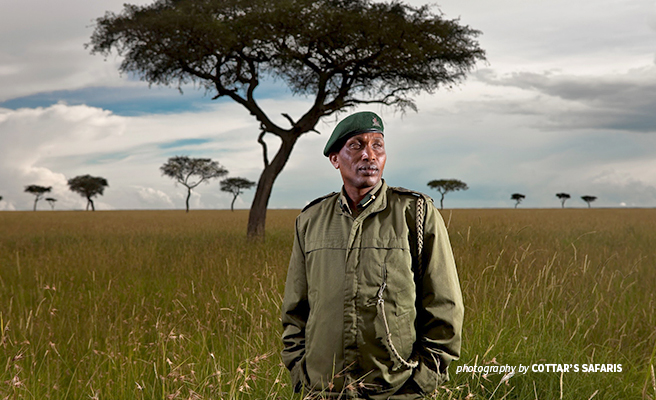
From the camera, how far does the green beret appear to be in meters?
2.25

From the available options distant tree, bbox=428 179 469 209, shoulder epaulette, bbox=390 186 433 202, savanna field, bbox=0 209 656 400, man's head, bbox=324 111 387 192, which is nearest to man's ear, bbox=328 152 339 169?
man's head, bbox=324 111 387 192

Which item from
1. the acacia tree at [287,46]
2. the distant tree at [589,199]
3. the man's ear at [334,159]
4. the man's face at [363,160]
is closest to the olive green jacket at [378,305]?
the man's face at [363,160]

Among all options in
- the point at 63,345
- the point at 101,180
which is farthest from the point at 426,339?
the point at 101,180

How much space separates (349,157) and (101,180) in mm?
74685

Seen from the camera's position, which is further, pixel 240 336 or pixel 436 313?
pixel 240 336

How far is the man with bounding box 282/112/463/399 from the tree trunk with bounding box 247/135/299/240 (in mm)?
11851

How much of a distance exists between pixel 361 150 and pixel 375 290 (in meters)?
0.67

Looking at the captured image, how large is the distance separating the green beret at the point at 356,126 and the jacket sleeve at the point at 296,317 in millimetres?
571

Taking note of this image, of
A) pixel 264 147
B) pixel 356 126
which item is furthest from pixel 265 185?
pixel 356 126

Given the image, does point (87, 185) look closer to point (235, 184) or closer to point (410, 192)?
point (235, 184)

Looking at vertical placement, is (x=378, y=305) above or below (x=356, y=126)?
below

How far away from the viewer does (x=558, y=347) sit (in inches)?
153

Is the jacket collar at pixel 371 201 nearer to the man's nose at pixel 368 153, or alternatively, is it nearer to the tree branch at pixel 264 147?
the man's nose at pixel 368 153

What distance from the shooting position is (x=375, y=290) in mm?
2074
